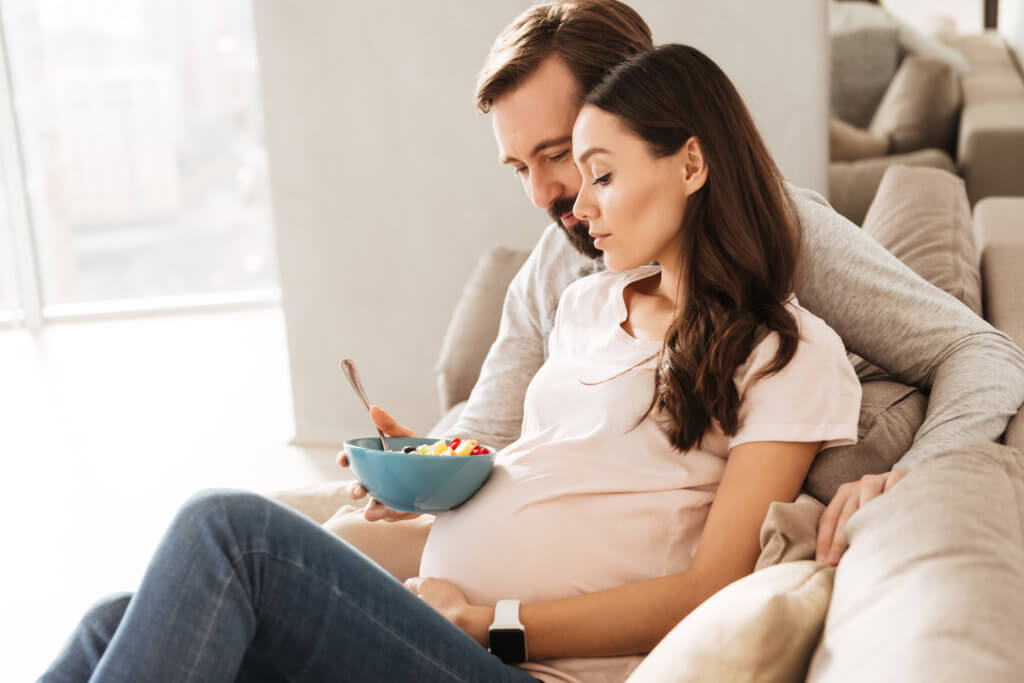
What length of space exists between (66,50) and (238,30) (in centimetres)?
91

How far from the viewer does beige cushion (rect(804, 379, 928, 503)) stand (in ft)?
4.37

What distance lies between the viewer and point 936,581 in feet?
2.79

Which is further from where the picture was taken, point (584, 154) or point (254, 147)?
point (254, 147)

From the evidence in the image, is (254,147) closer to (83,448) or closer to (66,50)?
(66,50)

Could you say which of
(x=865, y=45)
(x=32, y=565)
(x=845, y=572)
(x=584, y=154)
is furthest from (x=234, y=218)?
(x=845, y=572)

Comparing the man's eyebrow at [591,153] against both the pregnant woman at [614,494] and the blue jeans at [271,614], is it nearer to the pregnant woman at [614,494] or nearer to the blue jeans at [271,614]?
the pregnant woman at [614,494]

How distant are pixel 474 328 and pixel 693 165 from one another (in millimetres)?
1184

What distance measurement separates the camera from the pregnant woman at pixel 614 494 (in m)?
1.16

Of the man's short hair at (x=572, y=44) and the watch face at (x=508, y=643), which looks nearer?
the watch face at (x=508, y=643)

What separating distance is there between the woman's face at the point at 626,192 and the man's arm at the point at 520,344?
349mm

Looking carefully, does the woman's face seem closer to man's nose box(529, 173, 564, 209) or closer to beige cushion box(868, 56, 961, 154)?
man's nose box(529, 173, 564, 209)

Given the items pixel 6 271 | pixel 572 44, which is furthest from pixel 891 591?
pixel 6 271

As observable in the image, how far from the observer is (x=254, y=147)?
6.06 m

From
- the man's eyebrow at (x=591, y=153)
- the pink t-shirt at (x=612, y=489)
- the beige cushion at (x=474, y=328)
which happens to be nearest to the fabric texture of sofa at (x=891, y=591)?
the pink t-shirt at (x=612, y=489)
